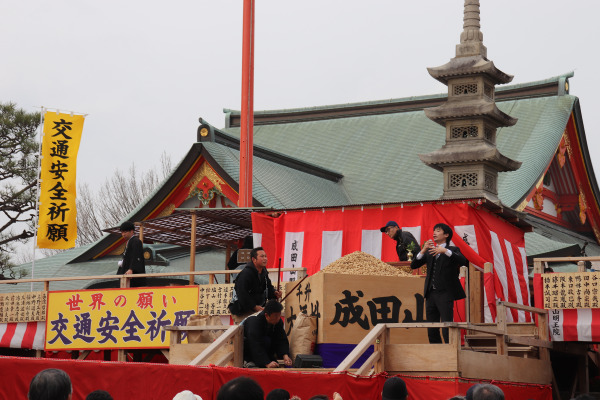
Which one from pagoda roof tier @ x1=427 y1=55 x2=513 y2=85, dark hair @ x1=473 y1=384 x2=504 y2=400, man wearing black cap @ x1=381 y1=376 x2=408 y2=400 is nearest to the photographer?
dark hair @ x1=473 y1=384 x2=504 y2=400

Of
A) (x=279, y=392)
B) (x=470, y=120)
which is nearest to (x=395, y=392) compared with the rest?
(x=279, y=392)

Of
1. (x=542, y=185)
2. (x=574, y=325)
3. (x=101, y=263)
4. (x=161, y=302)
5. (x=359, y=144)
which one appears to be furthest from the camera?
(x=359, y=144)

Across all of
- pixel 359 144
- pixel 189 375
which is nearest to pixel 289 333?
pixel 189 375

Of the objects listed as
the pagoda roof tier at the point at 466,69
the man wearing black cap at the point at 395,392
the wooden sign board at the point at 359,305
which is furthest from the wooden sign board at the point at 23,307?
the man wearing black cap at the point at 395,392

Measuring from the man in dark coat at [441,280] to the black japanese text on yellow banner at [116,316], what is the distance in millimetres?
5266

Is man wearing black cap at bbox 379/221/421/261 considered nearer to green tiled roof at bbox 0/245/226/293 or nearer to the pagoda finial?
green tiled roof at bbox 0/245/226/293

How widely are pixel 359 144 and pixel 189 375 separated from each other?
1878 cm

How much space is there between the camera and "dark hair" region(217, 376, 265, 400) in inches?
179

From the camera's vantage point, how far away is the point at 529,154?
23.0m

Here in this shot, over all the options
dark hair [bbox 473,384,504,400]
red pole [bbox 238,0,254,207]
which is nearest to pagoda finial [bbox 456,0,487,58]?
red pole [bbox 238,0,254,207]

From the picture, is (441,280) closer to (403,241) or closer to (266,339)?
(266,339)

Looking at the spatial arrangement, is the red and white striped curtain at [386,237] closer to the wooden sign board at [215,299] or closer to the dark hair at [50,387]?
the wooden sign board at [215,299]

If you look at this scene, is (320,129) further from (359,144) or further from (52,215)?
(52,215)

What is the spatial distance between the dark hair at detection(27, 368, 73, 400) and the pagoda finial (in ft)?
56.8
